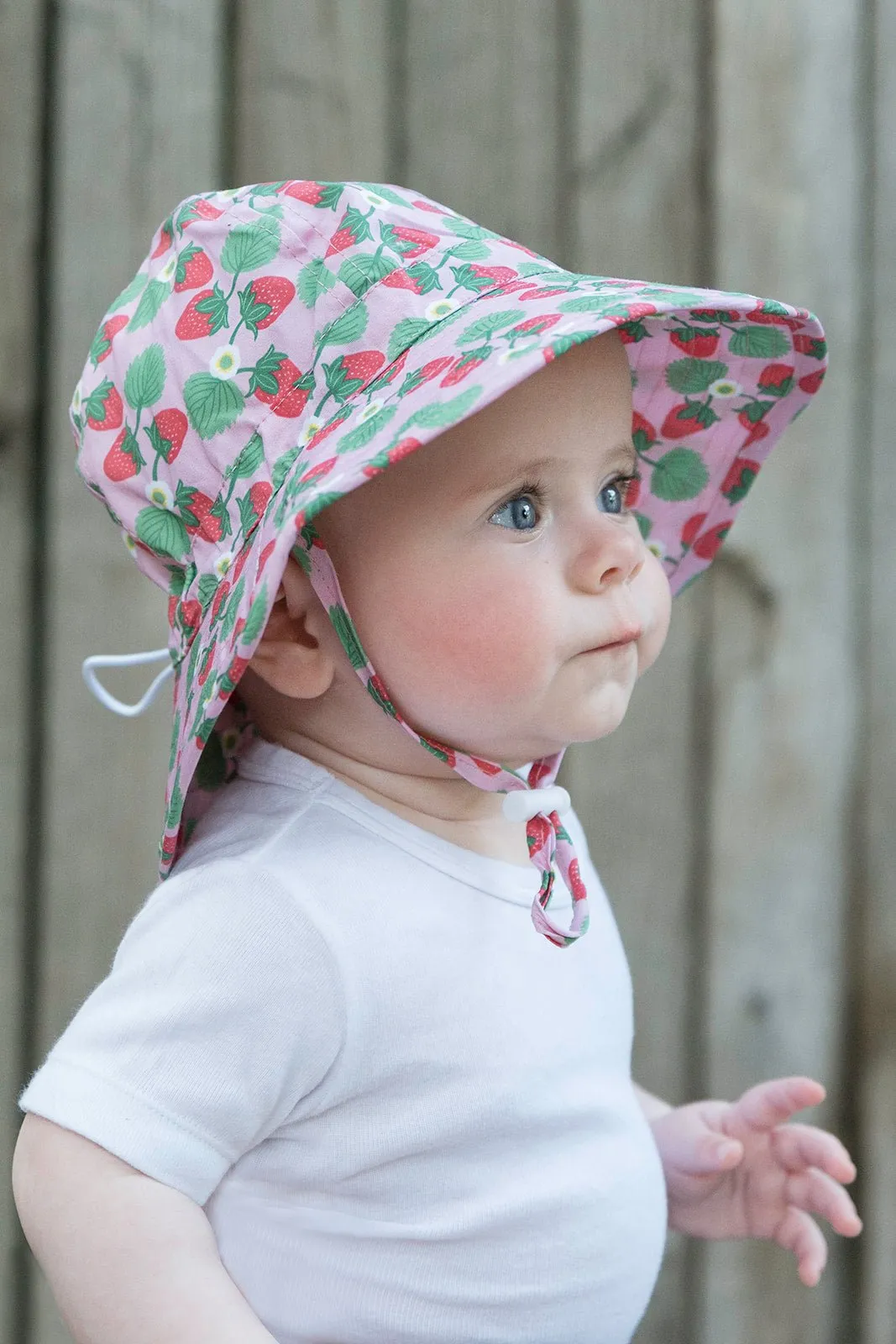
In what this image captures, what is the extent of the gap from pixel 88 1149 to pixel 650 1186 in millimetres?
405

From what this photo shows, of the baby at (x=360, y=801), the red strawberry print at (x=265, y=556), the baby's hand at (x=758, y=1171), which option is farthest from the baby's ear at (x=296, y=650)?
the baby's hand at (x=758, y=1171)

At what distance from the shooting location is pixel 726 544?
1.58 metres

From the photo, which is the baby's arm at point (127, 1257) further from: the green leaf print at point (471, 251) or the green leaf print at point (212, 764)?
the green leaf print at point (471, 251)

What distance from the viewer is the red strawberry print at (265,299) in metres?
0.89

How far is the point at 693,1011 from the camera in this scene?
1606 mm

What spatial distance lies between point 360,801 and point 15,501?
65 centimetres

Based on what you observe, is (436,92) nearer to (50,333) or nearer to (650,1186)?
(50,333)

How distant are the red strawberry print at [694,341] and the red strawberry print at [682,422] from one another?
0.16 feet

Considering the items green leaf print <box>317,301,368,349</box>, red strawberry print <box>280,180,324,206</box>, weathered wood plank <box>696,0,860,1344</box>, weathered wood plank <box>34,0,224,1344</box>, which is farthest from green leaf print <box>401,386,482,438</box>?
weathered wood plank <box>696,0,860,1344</box>

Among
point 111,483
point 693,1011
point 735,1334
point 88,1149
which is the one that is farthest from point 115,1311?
point 735,1334

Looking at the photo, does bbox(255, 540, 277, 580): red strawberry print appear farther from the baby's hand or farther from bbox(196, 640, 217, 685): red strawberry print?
the baby's hand

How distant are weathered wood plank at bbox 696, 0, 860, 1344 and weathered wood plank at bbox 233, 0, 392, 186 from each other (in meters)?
0.37

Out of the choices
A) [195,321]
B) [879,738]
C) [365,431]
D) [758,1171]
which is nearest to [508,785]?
[365,431]

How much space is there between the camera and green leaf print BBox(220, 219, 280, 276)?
90 centimetres
